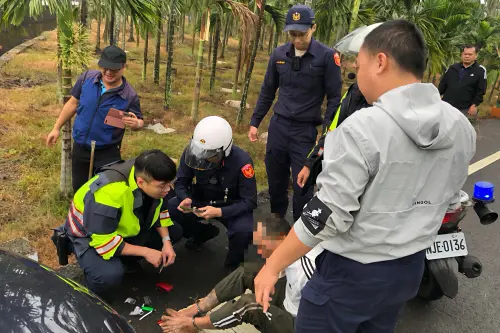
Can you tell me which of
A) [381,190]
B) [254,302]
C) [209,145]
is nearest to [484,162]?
[209,145]

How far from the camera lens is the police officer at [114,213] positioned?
8.87 feet

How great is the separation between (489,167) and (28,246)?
6850mm

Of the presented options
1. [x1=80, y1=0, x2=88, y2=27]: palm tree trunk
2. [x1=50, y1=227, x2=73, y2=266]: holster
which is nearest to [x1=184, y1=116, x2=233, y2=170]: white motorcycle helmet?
[x1=50, y1=227, x2=73, y2=266]: holster

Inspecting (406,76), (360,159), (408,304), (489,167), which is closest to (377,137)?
(360,159)

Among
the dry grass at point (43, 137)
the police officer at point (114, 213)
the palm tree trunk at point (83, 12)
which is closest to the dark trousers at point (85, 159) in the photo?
the dry grass at point (43, 137)

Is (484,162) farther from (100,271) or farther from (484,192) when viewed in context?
(100,271)

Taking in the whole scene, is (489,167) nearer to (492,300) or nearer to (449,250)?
(492,300)

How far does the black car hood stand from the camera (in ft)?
5.70

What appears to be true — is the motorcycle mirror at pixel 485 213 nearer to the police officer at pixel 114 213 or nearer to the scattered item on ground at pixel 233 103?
the police officer at pixel 114 213

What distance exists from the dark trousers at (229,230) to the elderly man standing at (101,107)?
769mm

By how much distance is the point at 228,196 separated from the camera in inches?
141

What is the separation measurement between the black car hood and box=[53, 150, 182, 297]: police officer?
0.58 metres

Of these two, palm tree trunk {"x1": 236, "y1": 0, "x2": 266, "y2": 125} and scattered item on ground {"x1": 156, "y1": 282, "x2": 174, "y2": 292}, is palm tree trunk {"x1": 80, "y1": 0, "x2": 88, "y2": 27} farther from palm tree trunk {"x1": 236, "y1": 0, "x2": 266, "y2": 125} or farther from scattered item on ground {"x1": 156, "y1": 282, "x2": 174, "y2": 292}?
palm tree trunk {"x1": 236, "y1": 0, "x2": 266, "y2": 125}

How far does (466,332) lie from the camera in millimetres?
3168
